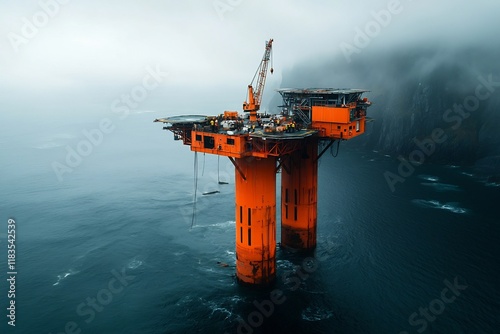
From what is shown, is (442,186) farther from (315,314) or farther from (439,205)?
(315,314)

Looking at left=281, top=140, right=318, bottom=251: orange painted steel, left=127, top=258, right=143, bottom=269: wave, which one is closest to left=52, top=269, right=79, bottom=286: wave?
left=127, top=258, right=143, bottom=269: wave

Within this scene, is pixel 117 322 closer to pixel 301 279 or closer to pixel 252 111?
pixel 301 279

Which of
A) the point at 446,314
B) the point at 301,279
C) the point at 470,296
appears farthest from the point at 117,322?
the point at 470,296

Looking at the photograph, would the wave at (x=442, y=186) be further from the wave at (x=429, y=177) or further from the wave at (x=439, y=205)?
the wave at (x=439, y=205)

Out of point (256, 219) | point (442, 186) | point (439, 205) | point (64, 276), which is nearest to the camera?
point (256, 219)

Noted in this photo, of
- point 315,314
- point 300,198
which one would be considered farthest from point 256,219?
point 315,314

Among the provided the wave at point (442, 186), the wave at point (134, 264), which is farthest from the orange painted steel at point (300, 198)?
A: the wave at point (442, 186)

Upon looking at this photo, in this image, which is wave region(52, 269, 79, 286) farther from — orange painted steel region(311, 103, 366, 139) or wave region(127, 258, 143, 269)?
orange painted steel region(311, 103, 366, 139)

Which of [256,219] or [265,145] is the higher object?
[265,145]
